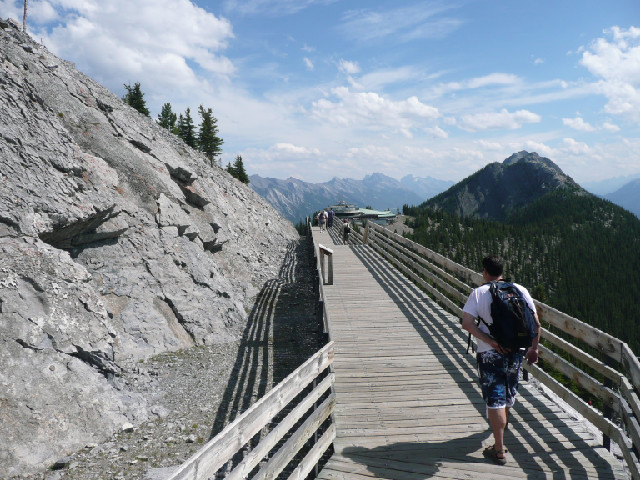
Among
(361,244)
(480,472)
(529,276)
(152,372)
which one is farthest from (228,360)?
(529,276)

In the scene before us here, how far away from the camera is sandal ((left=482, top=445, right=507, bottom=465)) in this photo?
15.2ft

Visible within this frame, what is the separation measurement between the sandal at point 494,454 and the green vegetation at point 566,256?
187ft

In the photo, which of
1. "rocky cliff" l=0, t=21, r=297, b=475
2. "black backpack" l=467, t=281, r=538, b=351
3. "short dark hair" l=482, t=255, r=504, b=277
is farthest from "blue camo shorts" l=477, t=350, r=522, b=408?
"rocky cliff" l=0, t=21, r=297, b=475

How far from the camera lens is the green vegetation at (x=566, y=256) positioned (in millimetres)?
69375

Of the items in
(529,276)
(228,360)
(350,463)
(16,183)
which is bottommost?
(529,276)

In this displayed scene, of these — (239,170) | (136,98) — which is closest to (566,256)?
(239,170)

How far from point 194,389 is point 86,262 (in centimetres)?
570

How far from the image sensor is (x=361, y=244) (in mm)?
24141

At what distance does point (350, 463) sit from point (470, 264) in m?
77.1

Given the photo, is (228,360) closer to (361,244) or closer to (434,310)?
(434,310)

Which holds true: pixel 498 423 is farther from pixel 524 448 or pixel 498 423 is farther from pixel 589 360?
pixel 589 360

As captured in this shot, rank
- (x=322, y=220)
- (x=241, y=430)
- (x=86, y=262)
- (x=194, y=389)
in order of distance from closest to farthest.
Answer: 1. (x=241, y=430)
2. (x=194, y=389)
3. (x=86, y=262)
4. (x=322, y=220)

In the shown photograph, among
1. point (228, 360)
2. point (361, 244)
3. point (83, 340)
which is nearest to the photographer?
point (83, 340)

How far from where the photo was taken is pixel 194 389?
10641mm
